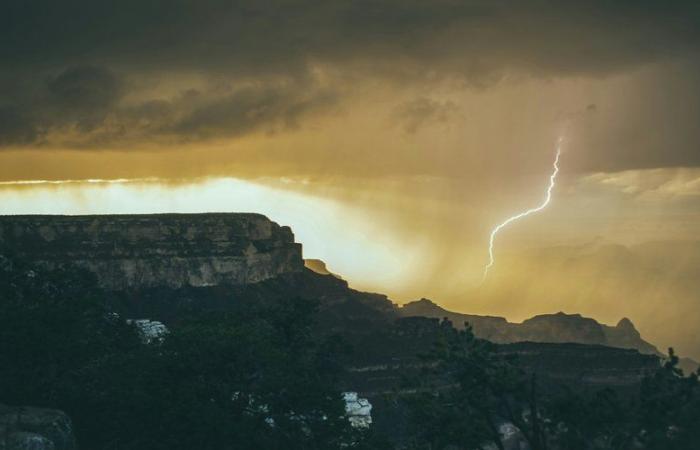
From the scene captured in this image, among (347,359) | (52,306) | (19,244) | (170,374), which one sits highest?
(19,244)

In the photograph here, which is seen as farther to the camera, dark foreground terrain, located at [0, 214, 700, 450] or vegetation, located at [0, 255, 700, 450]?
vegetation, located at [0, 255, 700, 450]

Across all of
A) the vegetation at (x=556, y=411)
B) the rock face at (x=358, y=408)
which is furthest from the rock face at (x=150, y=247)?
the vegetation at (x=556, y=411)

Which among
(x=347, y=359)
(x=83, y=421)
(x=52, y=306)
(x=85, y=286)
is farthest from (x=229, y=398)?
(x=347, y=359)

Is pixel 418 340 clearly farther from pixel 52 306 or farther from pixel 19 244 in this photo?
pixel 52 306

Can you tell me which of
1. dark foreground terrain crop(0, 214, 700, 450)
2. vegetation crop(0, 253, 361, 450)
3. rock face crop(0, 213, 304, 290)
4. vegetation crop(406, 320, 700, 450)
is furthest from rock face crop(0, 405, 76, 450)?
rock face crop(0, 213, 304, 290)

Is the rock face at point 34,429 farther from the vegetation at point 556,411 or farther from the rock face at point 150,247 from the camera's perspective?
the rock face at point 150,247

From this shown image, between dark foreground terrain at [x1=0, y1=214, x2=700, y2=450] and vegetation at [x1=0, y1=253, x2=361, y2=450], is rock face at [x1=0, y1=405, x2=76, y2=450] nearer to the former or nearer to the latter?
dark foreground terrain at [x1=0, y1=214, x2=700, y2=450]
